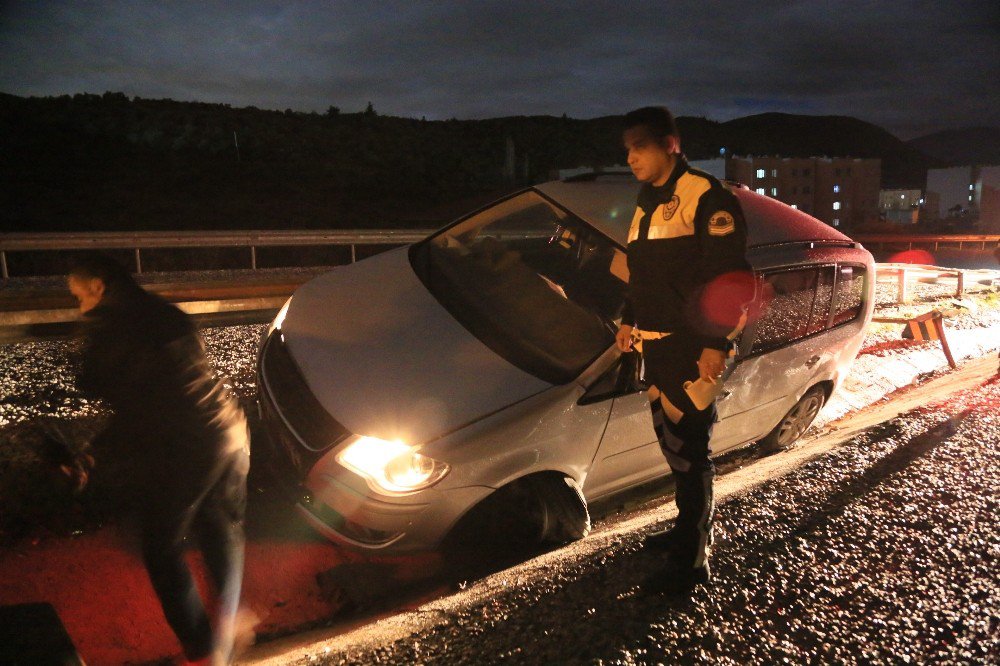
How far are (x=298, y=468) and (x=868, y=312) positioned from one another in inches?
161

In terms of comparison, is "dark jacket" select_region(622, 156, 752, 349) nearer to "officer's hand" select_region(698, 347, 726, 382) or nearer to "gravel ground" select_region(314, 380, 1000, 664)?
"officer's hand" select_region(698, 347, 726, 382)

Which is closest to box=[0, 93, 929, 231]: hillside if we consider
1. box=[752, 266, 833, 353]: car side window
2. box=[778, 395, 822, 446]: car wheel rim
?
box=[778, 395, 822, 446]: car wheel rim

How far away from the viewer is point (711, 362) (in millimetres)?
2477

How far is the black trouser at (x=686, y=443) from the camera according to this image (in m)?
2.63

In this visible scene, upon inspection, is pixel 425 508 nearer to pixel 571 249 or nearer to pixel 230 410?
pixel 230 410

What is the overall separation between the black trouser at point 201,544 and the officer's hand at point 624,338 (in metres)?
1.73

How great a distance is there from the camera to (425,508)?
2.82m

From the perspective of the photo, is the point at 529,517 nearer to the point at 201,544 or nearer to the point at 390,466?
the point at 390,466

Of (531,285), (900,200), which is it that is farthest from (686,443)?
(900,200)

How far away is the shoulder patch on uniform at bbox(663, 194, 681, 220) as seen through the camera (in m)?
2.53

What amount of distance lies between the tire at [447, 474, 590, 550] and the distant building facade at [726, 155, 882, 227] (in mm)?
46541

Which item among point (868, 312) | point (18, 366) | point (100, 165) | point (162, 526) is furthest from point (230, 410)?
point (100, 165)

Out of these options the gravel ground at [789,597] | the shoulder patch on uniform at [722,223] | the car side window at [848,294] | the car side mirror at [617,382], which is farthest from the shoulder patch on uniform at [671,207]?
the car side window at [848,294]

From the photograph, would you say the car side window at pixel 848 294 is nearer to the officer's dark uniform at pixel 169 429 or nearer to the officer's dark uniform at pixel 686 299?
the officer's dark uniform at pixel 686 299
